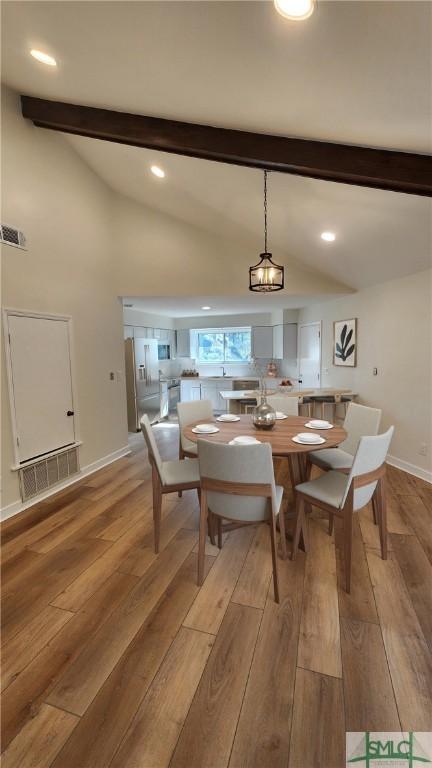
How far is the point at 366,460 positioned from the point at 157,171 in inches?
137

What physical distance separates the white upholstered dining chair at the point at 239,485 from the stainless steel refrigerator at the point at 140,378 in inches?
157

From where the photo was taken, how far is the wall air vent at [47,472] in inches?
126

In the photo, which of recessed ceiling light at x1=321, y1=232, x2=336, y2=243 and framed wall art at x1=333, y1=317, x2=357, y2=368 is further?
framed wall art at x1=333, y1=317, x2=357, y2=368

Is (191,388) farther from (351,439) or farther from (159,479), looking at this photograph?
(159,479)

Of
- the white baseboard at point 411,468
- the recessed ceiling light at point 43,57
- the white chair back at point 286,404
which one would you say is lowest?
the white baseboard at point 411,468

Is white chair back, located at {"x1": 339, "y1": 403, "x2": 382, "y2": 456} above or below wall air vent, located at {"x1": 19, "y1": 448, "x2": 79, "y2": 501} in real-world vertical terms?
above

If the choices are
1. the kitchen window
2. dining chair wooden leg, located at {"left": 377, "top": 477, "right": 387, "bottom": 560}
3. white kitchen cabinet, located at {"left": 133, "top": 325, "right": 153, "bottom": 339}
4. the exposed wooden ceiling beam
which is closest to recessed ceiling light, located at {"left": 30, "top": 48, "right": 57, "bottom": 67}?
the exposed wooden ceiling beam

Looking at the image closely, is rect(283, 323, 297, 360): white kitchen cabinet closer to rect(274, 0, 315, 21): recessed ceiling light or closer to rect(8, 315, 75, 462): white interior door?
rect(8, 315, 75, 462): white interior door

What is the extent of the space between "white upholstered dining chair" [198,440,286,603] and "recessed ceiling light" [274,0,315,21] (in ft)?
6.58

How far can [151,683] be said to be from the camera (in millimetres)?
1489

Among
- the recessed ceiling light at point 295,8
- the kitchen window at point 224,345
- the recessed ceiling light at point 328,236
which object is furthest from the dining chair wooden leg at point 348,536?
the kitchen window at point 224,345

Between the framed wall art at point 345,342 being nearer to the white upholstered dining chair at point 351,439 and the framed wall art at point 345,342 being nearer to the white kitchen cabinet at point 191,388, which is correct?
the white upholstered dining chair at point 351,439

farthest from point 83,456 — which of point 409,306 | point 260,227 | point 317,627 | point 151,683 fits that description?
point 409,306

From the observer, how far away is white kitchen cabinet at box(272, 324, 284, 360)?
23.0 feet
